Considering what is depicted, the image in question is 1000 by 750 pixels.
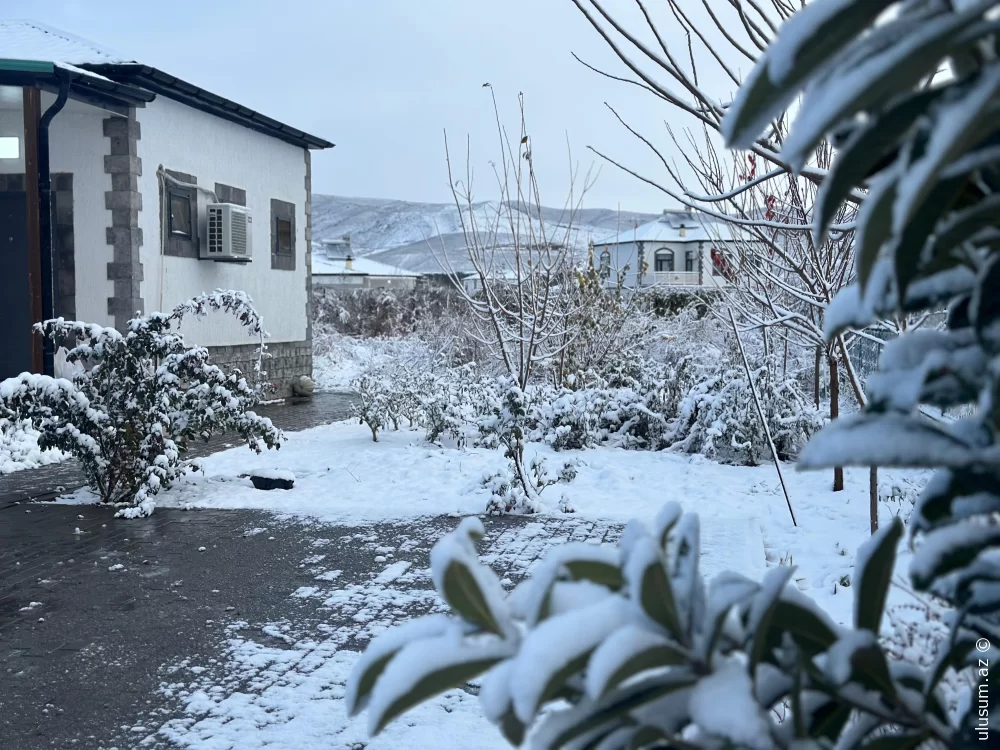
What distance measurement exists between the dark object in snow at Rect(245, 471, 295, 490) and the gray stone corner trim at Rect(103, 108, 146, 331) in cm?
452

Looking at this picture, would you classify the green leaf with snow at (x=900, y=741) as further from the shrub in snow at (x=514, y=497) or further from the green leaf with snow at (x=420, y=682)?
the shrub in snow at (x=514, y=497)

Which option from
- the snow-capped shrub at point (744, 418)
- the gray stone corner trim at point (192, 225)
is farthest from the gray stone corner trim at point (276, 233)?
the snow-capped shrub at point (744, 418)

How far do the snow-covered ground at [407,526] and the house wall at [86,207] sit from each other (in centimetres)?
324

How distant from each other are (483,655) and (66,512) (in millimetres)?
6376

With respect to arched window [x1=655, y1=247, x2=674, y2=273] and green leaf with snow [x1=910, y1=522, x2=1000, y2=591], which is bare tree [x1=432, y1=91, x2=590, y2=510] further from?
arched window [x1=655, y1=247, x2=674, y2=273]

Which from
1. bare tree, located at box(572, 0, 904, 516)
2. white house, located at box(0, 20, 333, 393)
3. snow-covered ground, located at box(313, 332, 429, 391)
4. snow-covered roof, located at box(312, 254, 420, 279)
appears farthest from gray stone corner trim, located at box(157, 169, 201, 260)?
snow-covered roof, located at box(312, 254, 420, 279)

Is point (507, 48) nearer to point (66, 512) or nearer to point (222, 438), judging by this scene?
point (66, 512)

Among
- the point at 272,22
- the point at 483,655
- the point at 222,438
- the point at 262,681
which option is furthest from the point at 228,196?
the point at 483,655

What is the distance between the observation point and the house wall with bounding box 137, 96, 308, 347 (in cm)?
1115

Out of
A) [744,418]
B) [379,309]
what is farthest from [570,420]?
[379,309]

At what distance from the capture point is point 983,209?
2.11 feet

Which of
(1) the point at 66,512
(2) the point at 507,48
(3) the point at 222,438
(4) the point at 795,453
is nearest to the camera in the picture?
(2) the point at 507,48

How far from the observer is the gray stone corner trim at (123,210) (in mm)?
10555

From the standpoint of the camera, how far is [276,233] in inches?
580
